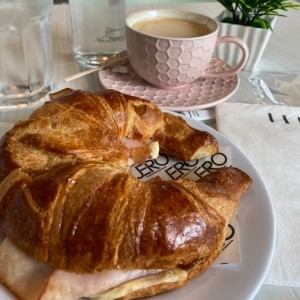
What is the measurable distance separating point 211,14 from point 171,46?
0.84 metres

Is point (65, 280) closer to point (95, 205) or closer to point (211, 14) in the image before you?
point (95, 205)

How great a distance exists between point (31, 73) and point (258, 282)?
0.91 metres

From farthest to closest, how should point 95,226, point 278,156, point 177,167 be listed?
point 278,156 → point 177,167 → point 95,226

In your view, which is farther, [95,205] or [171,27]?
[171,27]

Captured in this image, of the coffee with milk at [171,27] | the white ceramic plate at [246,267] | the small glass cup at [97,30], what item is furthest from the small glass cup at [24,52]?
the white ceramic plate at [246,267]

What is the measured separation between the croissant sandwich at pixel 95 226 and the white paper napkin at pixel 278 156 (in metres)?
0.14

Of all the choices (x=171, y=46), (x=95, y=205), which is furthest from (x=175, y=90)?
(x=95, y=205)

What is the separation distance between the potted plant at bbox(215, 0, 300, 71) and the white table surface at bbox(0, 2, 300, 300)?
9 centimetres

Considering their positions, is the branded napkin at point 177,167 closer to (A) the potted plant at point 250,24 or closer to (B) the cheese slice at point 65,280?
(B) the cheese slice at point 65,280

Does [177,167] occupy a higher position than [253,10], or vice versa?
[253,10]

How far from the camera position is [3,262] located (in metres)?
0.63

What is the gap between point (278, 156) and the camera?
1.04 metres

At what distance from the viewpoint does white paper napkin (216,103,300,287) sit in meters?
0.74

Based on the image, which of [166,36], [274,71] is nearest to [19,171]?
[166,36]
